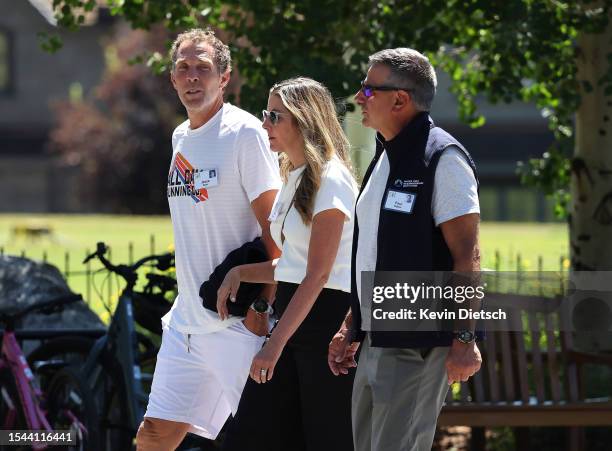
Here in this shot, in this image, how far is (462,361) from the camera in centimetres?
441

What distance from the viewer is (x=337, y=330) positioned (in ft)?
16.5

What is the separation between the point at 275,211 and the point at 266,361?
60 centimetres

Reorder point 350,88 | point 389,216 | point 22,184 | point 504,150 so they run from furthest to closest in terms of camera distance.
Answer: point 22,184 < point 504,150 < point 350,88 < point 389,216

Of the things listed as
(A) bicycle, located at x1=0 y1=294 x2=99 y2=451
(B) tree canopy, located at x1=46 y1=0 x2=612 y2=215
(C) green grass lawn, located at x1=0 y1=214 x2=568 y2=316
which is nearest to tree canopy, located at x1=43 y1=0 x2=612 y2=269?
(B) tree canopy, located at x1=46 y1=0 x2=612 y2=215

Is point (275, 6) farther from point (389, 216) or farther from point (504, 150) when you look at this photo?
point (504, 150)

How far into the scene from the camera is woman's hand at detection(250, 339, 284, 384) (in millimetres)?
4910

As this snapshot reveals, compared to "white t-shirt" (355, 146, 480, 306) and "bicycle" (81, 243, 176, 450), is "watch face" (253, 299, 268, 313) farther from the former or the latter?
"bicycle" (81, 243, 176, 450)

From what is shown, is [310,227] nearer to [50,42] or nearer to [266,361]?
[266,361]

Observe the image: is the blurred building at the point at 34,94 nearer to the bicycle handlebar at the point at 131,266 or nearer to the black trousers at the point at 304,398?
the bicycle handlebar at the point at 131,266

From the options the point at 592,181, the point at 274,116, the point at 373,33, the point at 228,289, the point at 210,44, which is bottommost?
the point at 228,289

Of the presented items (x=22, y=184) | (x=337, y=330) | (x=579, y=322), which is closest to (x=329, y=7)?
(x=579, y=322)

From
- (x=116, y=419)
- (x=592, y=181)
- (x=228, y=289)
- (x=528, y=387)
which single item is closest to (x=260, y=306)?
(x=228, y=289)

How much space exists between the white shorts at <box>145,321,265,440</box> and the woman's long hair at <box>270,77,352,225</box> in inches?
28.8

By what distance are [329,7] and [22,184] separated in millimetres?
40910
